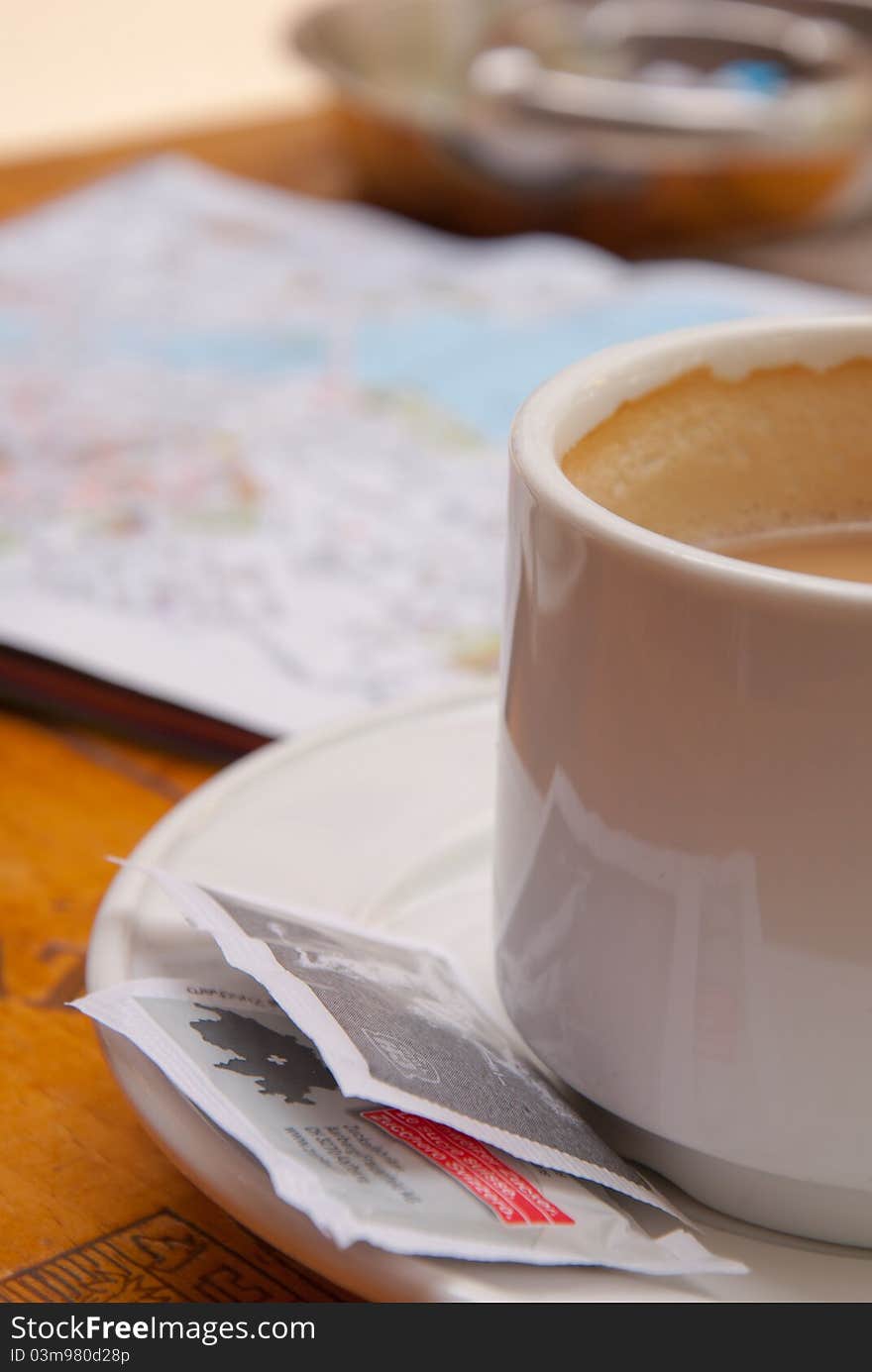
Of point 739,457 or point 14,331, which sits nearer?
point 739,457

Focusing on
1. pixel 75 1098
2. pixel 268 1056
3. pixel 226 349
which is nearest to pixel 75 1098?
pixel 75 1098

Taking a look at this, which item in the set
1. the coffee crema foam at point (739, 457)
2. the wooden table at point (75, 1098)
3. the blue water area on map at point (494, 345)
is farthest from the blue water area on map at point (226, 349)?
the coffee crema foam at point (739, 457)

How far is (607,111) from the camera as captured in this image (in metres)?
1.04

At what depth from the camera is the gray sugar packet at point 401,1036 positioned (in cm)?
33

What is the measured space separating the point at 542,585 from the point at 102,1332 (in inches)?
7.6

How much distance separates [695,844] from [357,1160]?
0.10 m

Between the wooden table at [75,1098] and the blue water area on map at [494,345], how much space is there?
0.35 metres

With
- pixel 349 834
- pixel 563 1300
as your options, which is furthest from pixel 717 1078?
pixel 349 834

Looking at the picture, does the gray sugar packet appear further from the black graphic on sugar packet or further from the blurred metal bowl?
the blurred metal bowl

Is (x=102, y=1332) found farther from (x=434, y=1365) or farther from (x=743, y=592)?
(x=743, y=592)

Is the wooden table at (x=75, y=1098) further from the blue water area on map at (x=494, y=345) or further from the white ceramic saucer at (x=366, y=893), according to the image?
the blue water area on map at (x=494, y=345)

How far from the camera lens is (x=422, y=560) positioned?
74 centimetres

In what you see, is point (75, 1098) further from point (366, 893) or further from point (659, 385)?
point (659, 385)

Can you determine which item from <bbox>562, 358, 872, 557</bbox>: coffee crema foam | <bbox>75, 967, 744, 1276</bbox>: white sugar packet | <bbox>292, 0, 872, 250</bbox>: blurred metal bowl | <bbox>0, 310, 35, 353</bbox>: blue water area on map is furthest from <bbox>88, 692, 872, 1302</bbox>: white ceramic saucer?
<bbox>292, 0, 872, 250</bbox>: blurred metal bowl
